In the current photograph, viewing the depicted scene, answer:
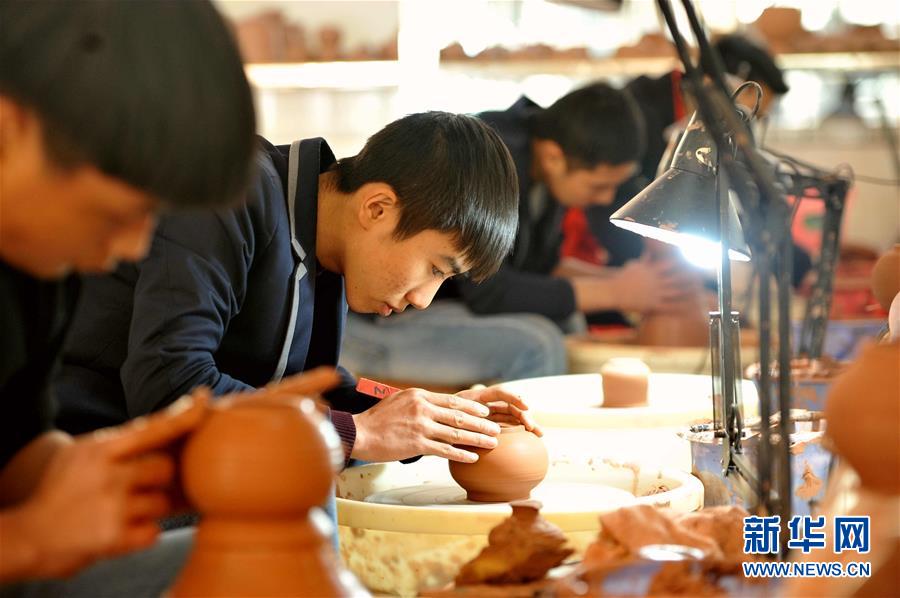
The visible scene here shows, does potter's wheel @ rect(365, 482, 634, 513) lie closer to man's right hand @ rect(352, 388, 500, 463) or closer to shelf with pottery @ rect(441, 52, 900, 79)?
man's right hand @ rect(352, 388, 500, 463)

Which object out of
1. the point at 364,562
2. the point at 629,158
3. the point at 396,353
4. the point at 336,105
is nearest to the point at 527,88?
the point at 336,105

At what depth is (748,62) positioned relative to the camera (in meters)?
4.56

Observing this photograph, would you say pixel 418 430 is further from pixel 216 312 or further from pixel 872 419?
pixel 872 419

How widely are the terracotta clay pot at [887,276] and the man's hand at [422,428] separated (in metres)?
0.74

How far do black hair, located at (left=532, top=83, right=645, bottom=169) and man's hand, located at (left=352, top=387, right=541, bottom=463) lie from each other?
2157 mm

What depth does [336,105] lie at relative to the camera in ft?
21.9

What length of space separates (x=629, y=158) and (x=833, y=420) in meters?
2.83

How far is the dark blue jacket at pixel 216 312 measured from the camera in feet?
6.13

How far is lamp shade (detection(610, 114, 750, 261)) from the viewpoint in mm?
1940

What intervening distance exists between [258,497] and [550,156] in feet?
10.4

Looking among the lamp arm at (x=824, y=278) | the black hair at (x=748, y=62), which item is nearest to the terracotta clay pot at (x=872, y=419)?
the lamp arm at (x=824, y=278)

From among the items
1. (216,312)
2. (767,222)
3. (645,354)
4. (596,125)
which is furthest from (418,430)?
(596,125)

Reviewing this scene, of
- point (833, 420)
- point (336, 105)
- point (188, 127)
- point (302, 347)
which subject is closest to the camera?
point (188, 127)

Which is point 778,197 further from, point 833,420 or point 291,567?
point 291,567
